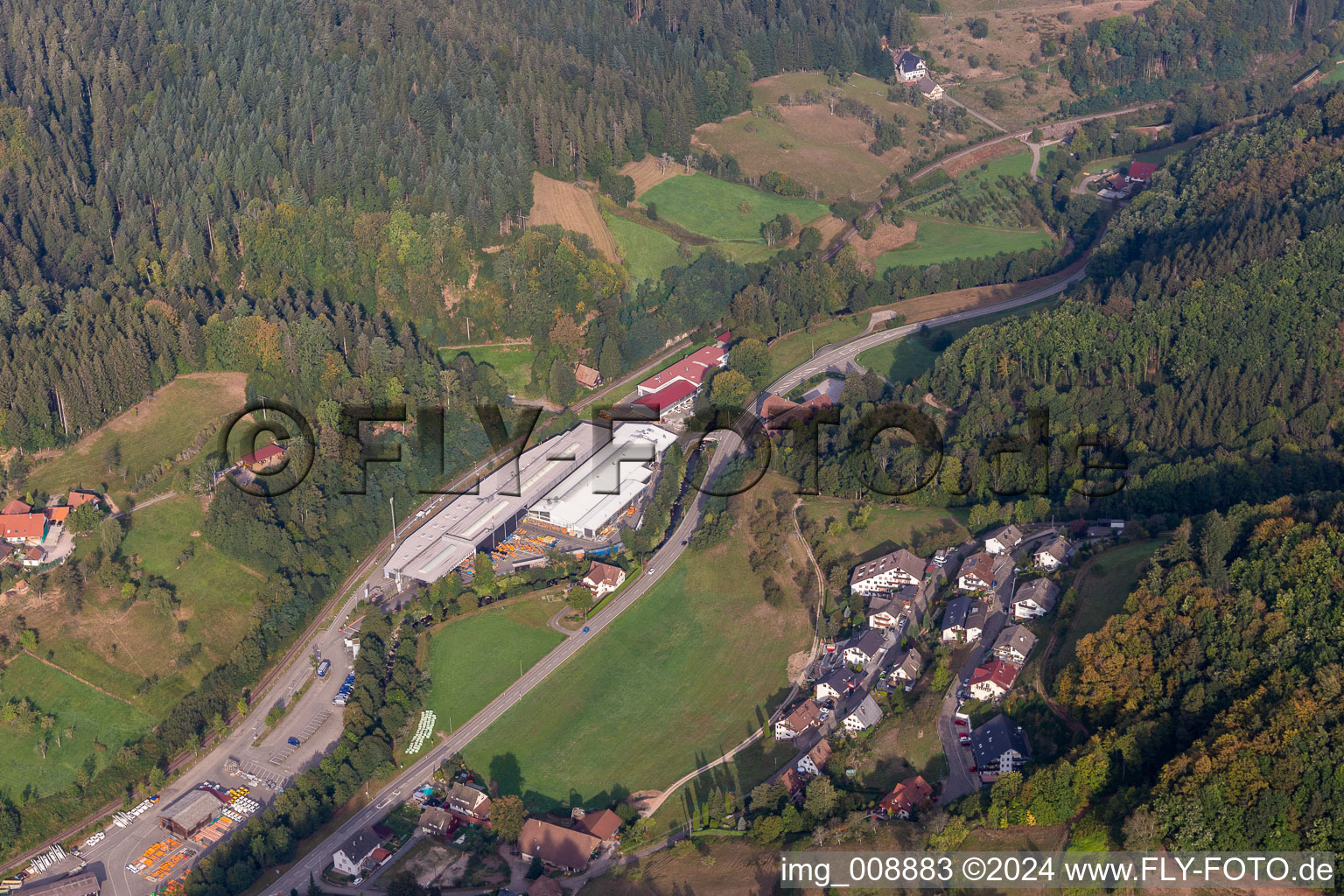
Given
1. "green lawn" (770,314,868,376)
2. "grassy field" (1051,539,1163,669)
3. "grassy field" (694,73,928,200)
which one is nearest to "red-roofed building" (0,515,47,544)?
"green lawn" (770,314,868,376)

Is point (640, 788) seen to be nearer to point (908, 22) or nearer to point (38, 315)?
point (38, 315)

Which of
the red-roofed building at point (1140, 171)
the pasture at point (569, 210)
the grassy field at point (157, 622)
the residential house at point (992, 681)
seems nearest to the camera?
the residential house at point (992, 681)

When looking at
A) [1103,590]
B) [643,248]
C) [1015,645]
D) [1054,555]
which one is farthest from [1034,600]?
[643,248]

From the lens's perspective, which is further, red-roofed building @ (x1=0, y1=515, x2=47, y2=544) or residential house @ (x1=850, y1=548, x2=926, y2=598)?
red-roofed building @ (x1=0, y1=515, x2=47, y2=544)

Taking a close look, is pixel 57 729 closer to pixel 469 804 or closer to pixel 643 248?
pixel 469 804

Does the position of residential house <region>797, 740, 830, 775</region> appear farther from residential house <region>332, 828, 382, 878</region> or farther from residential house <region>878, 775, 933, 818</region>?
residential house <region>332, 828, 382, 878</region>

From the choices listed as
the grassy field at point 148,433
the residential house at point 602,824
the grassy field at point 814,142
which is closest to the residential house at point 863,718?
the residential house at point 602,824

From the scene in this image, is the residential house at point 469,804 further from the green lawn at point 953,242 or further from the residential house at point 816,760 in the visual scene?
the green lawn at point 953,242
